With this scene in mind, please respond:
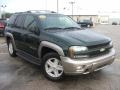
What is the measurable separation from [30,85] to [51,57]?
0.90 m

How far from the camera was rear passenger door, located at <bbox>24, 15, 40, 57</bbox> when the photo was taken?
625 cm

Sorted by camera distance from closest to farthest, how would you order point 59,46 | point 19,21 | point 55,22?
point 59,46 < point 55,22 < point 19,21

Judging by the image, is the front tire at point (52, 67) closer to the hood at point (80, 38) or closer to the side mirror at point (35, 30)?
the hood at point (80, 38)

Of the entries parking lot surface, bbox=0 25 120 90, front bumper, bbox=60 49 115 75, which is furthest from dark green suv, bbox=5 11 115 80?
parking lot surface, bbox=0 25 120 90

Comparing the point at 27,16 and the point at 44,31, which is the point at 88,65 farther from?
the point at 27,16

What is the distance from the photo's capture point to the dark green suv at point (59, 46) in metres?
5.17

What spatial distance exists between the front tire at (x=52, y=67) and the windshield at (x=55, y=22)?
38.4 inches

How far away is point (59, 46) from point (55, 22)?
146cm

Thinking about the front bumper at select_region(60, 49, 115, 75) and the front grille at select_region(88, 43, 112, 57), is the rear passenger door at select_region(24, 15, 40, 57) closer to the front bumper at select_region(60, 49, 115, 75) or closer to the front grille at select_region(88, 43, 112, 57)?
the front bumper at select_region(60, 49, 115, 75)

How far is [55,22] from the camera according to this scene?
6.61 metres

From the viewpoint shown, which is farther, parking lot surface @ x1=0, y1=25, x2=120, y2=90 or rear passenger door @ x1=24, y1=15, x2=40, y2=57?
rear passenger door @ x1=24, y1=15, x2=40, y2=57

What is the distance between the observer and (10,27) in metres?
8.22

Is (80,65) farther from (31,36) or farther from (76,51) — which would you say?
(31,36)

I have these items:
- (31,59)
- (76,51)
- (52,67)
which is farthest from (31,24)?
(76,51)
